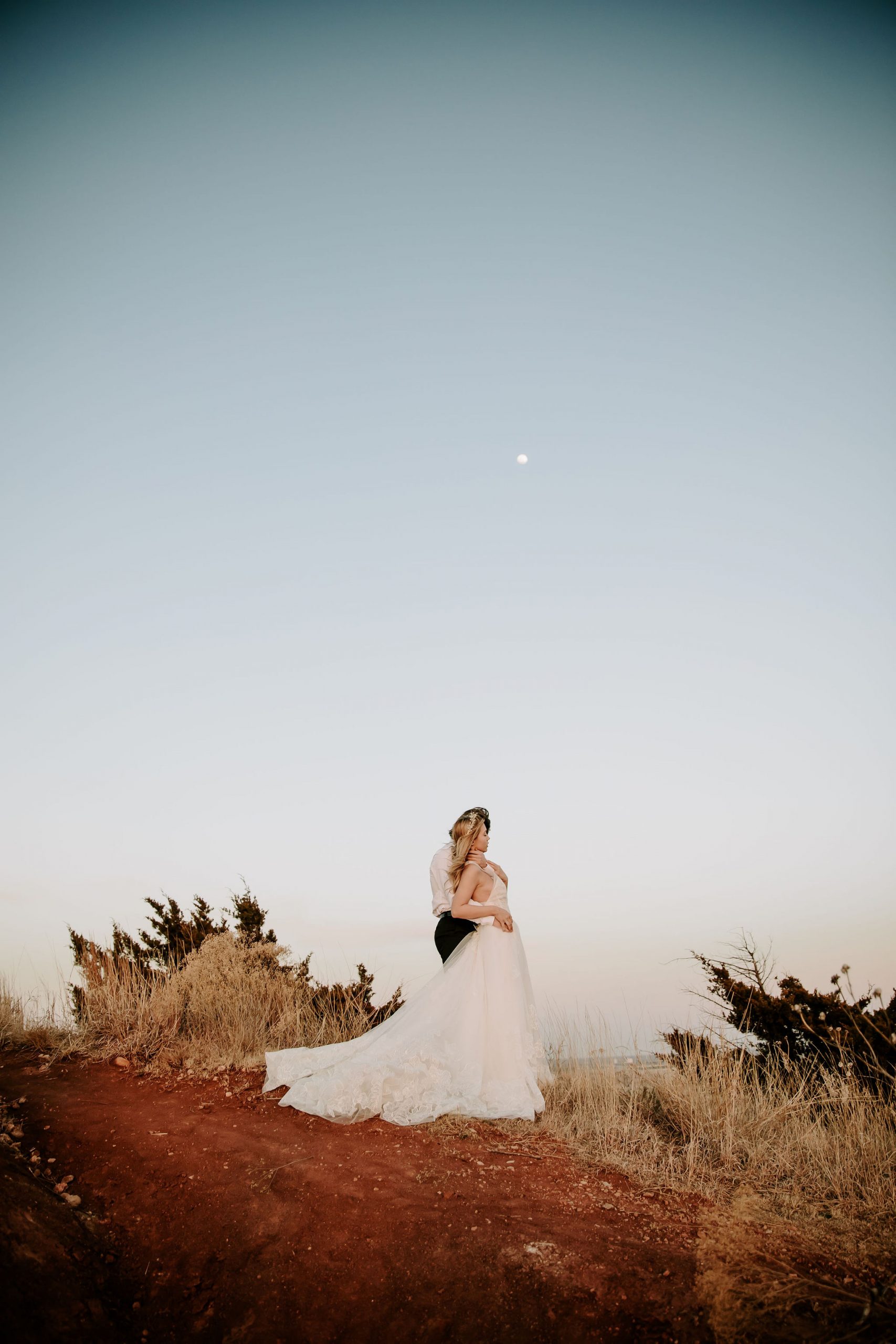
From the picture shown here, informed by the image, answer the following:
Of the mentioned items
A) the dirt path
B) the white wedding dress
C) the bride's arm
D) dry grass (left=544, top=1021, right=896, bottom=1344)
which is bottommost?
the dirt path

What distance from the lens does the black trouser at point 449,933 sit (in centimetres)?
674

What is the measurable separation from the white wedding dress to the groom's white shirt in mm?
415

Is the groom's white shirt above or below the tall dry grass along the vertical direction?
above

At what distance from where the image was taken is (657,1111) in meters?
6.30

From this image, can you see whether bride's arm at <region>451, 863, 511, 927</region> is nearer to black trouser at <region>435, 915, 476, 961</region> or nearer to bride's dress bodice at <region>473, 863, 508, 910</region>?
bride's dress bodice at <region>473, 863, 508, 910</region>

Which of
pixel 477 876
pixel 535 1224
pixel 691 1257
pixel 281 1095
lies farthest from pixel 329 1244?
pixel 477 876

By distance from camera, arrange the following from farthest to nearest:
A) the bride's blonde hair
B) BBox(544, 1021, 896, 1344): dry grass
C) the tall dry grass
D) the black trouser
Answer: the tall dry grass, the black trouser, the bride's blonde hair, BBox(544, 1021, 896, 1344): dry grass

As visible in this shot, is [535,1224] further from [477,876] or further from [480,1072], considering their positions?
[477,876]

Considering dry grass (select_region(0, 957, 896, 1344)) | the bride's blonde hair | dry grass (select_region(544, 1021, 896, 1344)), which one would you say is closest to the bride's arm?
the bride's blonde hair

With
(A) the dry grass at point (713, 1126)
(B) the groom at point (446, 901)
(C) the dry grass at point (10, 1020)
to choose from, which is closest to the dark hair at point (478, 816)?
(B) the groom at point (446, 901)

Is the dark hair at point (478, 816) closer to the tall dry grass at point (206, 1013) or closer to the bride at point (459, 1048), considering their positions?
the bride at point (459, 1048)

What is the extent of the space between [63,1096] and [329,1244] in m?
3.13

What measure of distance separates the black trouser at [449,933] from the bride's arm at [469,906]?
0.38m

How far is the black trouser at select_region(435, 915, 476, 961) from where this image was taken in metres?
6.74
